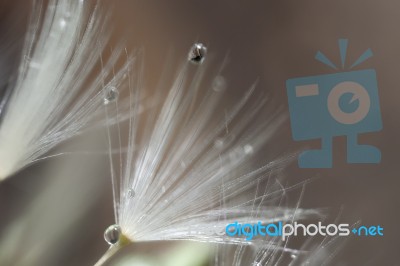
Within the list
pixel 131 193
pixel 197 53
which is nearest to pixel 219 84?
pixel 197 53

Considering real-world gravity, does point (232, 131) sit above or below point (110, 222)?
above

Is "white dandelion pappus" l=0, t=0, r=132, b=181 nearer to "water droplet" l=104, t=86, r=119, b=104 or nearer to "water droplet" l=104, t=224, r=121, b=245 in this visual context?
"water droplet" l=104, t=86, r=119, b=104

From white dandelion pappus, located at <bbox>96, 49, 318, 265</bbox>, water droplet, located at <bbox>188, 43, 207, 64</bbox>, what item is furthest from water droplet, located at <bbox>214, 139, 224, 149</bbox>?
water droplet, located at <bbox>188, 43, 207, 64</bbox>

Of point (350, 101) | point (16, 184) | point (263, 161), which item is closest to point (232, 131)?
point (263, 161)

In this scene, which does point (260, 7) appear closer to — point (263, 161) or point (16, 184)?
point (263, 161)

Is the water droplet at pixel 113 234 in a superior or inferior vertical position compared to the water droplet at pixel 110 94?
inferior

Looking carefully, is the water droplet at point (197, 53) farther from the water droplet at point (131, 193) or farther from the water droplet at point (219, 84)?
the water droplet at point (131, 193)

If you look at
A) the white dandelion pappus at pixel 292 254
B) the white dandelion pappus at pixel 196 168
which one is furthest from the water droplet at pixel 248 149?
the white dandelion pappus at pixel 292 254
